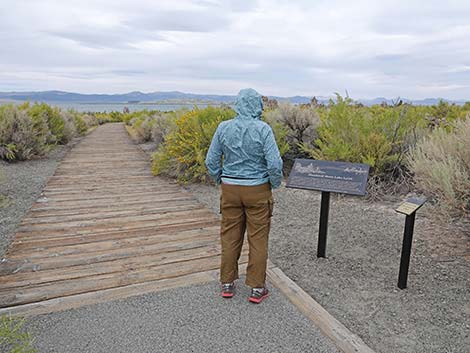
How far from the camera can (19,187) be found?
7.57 metres

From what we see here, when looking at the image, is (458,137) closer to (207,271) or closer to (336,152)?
(336,152)

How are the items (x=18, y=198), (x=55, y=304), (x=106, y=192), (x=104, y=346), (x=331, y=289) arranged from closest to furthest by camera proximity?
1. (x=104, y=346)
2. (x=55, y=304)
3. (x=331, y=289)
4. (x=18, y=198)
5. (x=106, y=192)

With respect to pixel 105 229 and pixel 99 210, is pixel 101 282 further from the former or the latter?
pixel 99 210

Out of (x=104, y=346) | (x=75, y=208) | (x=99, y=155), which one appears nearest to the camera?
(x=104, y=346)

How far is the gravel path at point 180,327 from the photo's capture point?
2711mm

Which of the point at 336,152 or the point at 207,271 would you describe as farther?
the point at 336,152

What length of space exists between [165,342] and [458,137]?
4.23m

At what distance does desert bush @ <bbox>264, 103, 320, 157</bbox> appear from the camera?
9.66 meters

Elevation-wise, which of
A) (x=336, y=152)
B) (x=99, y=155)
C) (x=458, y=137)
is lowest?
(x=99, y=155)

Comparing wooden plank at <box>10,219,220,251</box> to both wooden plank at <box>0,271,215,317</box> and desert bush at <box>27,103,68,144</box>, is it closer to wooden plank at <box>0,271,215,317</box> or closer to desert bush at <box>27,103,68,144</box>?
wooden plank at <box>0,271,215,317</box>

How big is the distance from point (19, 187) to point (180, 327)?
19.7 ft

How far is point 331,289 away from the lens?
3.61m

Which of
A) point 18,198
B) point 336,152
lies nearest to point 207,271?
point 336,152

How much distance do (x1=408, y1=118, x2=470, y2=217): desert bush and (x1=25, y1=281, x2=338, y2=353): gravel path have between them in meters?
2.20
